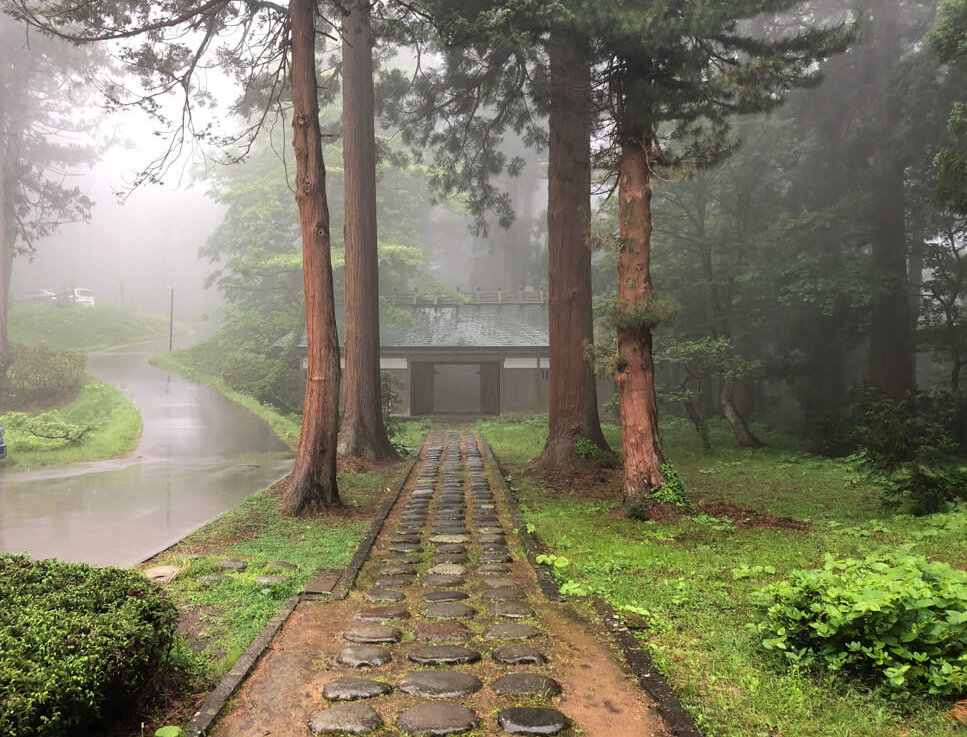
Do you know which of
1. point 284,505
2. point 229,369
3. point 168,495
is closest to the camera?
point 284,505

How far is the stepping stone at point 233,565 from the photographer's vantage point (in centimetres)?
593

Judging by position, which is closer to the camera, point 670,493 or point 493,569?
point 493,569

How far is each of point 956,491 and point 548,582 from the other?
18.8ft

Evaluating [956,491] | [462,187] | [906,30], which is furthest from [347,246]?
[906,30]

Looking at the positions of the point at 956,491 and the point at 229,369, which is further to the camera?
the point at 229,369

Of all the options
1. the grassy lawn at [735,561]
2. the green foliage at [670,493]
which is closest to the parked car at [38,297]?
the grassy lawn at [735,561]

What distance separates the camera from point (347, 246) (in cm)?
1368

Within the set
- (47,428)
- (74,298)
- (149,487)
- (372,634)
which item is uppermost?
(74,298)

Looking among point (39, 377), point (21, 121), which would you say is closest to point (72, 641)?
point (39, 377)

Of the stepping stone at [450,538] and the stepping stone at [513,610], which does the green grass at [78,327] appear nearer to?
the stepping stone at [450,538]

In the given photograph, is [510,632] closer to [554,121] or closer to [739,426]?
[554,121]

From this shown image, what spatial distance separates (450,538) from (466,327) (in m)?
18.9

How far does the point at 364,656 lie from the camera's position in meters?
3.91

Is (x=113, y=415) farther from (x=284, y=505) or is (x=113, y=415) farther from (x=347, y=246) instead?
(x=284, y=505)
